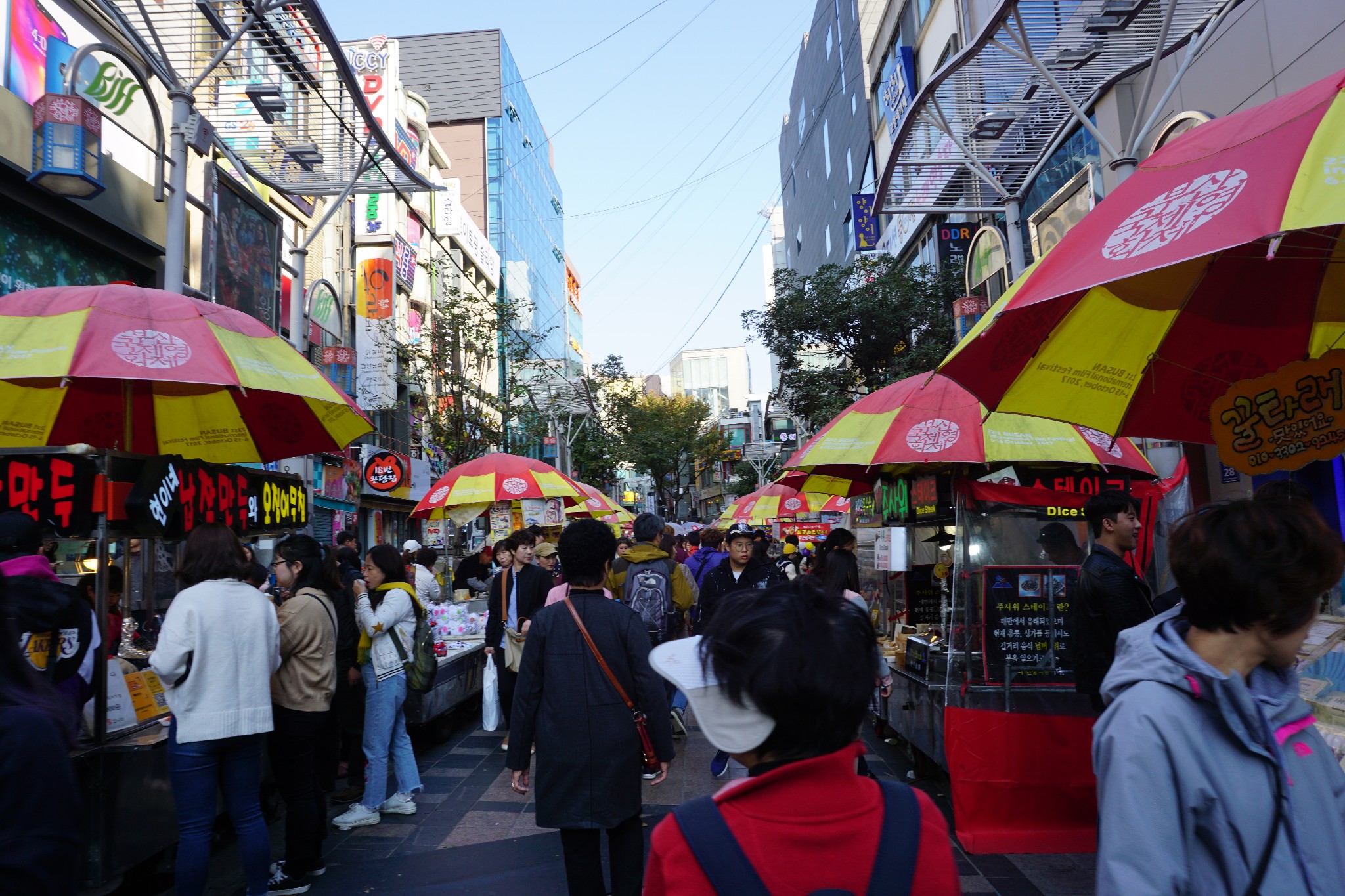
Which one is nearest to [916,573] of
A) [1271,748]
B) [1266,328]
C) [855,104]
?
[1266,328]

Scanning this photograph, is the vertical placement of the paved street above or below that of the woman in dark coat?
below

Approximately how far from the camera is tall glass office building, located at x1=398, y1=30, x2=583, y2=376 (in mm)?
53625

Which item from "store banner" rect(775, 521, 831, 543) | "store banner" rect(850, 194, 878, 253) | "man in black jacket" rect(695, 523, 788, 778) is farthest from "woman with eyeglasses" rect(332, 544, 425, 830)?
"store banner" rect(850, 194, 878, 253)

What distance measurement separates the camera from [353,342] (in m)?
25.8

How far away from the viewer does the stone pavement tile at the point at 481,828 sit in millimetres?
5926

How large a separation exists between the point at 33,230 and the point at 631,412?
43535 millimetres

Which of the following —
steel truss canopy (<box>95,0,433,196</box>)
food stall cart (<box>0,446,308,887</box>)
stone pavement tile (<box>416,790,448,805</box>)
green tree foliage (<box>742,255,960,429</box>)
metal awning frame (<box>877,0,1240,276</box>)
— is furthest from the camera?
green tree foliage (<box>742,255,960,429</box>)

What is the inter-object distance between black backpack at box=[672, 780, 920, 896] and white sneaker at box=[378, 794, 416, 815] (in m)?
5.53

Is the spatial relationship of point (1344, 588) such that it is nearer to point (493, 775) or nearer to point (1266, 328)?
point (1266, 328)

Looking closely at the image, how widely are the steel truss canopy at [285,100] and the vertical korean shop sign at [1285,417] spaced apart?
8.90 m

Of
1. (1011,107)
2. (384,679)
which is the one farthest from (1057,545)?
(1011,107)

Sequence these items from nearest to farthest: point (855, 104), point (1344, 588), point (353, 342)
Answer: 1. point (1344, 588)
2. point (353, 342)
3. point (855, 104)

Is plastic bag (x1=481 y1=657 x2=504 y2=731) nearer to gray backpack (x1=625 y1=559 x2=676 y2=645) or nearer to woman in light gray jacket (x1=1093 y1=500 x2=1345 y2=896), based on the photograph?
gray backpack (x1=625 y1=559 x2=676 y2=645)

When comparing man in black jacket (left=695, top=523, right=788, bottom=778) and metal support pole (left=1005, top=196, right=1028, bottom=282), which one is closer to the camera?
man in black jacket (left=695, top=523, right=788, bottom=778)
